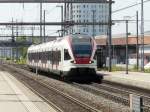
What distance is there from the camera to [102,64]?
184 ft

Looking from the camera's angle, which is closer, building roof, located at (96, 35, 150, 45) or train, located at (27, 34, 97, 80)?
train, located at (27, 34, 97, 80)

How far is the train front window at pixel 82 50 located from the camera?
36.2 meters

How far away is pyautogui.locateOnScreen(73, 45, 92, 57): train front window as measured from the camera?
36.2 metres

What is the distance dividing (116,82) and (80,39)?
3873 millimetres

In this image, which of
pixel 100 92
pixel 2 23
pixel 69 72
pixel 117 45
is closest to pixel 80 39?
pixel 69 72

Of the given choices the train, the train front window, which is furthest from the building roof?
the train front window

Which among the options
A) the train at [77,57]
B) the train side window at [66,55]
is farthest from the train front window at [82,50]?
the train side window at [66,55]

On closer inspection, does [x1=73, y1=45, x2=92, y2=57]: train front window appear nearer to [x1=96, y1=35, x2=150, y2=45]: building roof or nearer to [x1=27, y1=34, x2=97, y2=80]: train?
[x1=27, y1=34, x2=97, y2=80]: train

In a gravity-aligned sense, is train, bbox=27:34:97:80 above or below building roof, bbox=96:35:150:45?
below

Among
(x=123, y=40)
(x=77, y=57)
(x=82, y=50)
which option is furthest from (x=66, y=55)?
(x=123, y=40)

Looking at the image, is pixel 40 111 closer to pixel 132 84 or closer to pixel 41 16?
pixel 132 84

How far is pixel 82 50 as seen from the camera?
36.4 meters

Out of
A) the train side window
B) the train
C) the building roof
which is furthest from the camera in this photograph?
the building roof

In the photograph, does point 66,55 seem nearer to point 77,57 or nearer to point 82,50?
point 77,57
